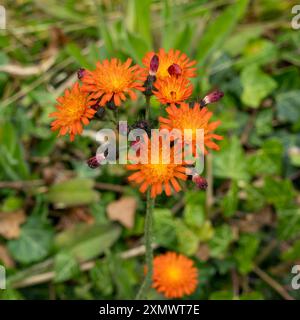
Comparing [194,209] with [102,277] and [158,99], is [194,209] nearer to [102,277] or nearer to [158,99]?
[102,277]

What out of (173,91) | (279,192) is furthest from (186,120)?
(279,192)

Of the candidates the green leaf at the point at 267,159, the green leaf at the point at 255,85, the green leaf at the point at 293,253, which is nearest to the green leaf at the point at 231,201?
the green leaf at the point at 267,159

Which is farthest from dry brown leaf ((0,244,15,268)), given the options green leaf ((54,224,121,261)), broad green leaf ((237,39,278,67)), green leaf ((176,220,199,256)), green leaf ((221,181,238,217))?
broad green leaf ((237,39,278,67))

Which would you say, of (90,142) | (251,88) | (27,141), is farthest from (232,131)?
(27,141)

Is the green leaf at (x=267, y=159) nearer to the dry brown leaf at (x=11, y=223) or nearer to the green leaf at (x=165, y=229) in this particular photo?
the green leaf at (x=165, y=229)

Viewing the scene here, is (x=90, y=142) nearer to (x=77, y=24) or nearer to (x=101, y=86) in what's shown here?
(x=77, y=24)

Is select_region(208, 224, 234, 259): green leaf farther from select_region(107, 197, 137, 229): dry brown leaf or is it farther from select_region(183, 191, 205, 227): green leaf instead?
select_region(107, 197, 137, 229): dry brown leaf
